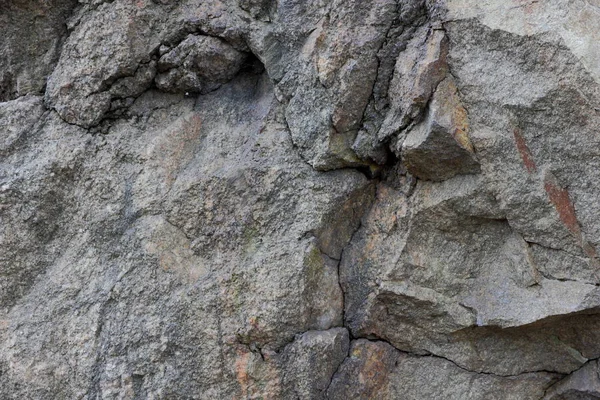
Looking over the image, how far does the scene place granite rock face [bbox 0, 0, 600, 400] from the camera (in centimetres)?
145

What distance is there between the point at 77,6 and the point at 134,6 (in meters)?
0.18

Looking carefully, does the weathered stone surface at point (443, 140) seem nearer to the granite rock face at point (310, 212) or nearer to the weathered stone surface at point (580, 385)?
the granite rock face at point (310, 212)

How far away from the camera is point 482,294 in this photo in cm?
153

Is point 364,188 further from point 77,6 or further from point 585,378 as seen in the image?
point 77,6

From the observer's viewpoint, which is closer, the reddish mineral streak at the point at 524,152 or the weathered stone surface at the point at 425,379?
the reddish mineral streak at the point at 524,152

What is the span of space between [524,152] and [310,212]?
0.50 m

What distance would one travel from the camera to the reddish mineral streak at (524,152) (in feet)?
4.74

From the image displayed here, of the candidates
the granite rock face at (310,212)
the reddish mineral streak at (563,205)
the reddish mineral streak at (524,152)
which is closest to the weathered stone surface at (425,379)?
the granite rock face at (310,212)

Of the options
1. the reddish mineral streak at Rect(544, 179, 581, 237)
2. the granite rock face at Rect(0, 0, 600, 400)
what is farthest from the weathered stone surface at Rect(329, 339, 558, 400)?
the reddish mineral streak at Rect(544, 179, 581, 237)

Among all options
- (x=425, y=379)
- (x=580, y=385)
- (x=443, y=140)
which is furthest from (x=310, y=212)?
(x=580, y=385)

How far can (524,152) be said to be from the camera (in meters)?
1.45

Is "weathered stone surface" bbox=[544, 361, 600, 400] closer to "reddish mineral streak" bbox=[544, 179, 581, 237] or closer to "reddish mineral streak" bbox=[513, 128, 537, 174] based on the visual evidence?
"reddish mineral streak" bbox=[544, 179, 581, 237]

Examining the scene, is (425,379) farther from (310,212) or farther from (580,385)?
(310,212)

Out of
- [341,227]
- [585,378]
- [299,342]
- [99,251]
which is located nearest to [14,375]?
[99,251]
